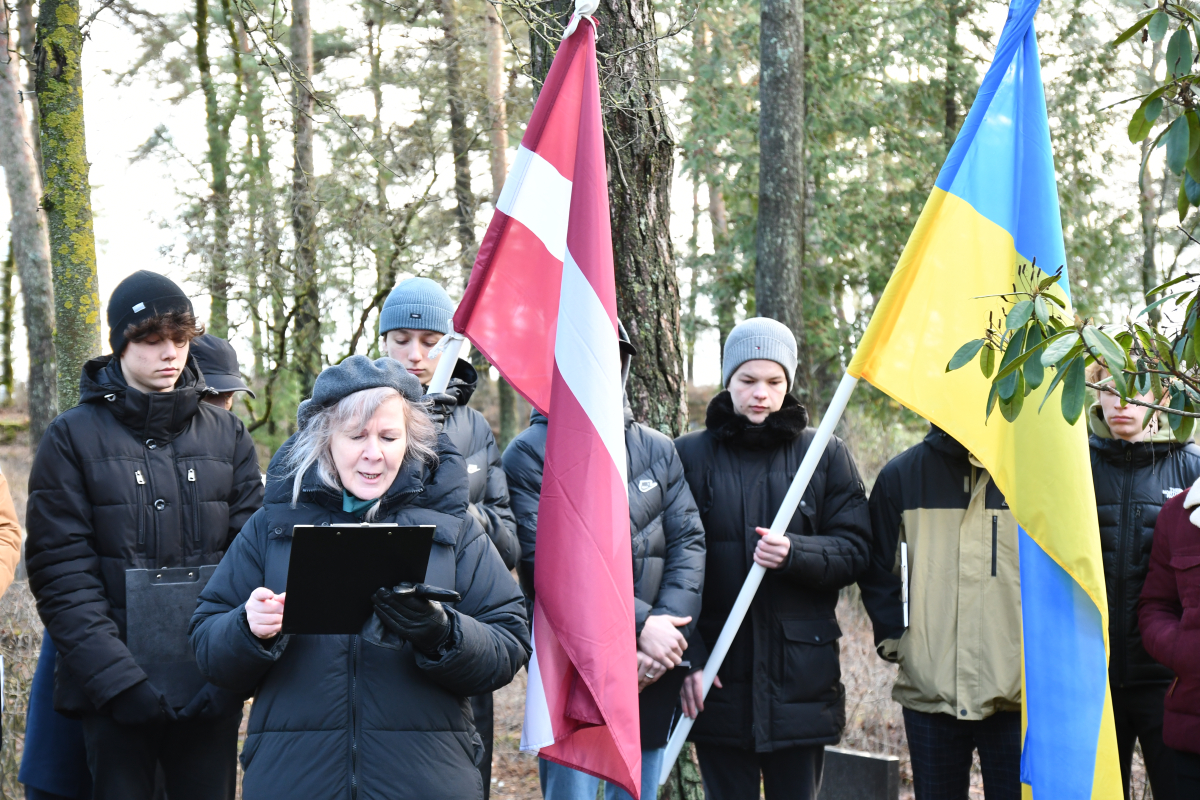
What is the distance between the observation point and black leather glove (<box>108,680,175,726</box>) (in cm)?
316

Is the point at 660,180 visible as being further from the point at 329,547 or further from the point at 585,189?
the point at 329,547

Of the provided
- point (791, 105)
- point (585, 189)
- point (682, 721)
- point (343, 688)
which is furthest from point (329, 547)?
point (791, 105)

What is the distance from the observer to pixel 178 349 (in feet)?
11.3

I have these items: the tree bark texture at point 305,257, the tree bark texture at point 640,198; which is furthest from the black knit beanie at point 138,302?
the tree bark texture at point 305,257

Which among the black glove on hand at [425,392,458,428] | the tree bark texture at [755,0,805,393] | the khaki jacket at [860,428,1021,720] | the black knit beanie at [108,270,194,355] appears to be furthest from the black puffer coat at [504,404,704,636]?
the tree bark texture at [755,0,805,393]

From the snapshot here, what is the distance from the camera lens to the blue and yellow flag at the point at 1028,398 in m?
3.15

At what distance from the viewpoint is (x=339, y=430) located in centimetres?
263

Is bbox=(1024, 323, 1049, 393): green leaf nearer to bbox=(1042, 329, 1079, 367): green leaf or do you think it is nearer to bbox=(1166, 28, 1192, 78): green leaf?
bbox=(1042, 329, 1079, 367): green leaf

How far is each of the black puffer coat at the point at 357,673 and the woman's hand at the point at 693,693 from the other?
122 cm

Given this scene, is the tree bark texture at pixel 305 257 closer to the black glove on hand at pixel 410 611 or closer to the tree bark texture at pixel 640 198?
the tree bark texture at pixel 640 198

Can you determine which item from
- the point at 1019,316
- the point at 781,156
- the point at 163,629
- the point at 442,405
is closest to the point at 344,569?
the point at 442,405

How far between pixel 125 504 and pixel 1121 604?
11.0ft

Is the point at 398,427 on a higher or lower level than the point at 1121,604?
higher

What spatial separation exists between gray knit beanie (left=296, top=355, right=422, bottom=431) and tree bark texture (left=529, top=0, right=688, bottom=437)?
7.20 feet
